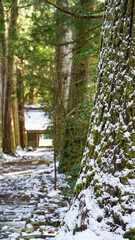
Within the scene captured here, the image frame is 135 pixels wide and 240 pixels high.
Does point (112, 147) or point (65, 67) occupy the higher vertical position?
point (65, 67)

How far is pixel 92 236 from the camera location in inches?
60.0

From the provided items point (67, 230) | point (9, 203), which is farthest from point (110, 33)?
point (9, 203)

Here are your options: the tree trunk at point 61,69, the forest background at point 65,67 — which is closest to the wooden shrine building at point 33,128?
the forest background at point 65,67

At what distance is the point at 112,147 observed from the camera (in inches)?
65.8

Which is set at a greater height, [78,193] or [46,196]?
[78,193]

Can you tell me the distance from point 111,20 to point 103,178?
1.35m

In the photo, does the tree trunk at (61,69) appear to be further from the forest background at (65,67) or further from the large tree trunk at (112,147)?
the large tree trunk at (112,147)

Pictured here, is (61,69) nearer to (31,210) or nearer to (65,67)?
(65,67)

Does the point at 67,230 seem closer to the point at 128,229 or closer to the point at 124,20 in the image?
the point at 128,229

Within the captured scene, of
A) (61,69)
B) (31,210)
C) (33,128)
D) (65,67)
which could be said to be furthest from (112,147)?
(33,128)

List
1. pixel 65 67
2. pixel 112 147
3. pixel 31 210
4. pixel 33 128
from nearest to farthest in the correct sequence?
pixel 112 147 → pixel 31 210 → pixel 65 67 → pixel 33 128

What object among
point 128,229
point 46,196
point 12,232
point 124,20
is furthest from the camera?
point 46,196

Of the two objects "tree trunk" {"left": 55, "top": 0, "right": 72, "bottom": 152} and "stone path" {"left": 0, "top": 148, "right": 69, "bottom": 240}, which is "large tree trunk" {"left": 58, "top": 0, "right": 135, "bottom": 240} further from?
"tree trunk" {"left": 55, "top": 0, "right": 72, "bottom": 152}

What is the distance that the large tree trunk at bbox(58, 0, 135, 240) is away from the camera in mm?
1540
